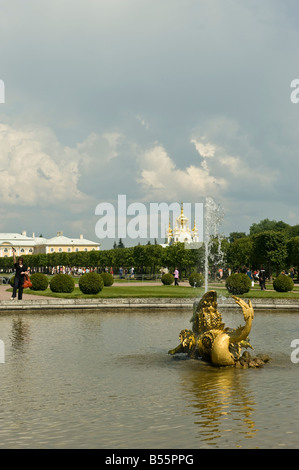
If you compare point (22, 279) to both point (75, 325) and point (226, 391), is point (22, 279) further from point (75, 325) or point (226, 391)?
point (226, 391)

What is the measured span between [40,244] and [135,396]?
138905 millimetres

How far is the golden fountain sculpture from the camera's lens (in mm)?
9000

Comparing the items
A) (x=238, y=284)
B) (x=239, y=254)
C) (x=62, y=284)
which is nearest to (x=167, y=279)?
(x=238, y=284)

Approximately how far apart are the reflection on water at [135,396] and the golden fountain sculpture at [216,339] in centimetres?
19

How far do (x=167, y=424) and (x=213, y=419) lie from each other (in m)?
0.50

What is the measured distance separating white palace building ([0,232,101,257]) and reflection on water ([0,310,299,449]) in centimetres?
11587

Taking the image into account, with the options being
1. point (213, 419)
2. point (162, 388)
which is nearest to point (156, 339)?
point (162, 388)

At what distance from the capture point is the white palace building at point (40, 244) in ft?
447

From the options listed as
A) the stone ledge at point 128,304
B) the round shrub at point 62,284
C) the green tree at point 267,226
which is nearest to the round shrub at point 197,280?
the round shrub at point 62,284

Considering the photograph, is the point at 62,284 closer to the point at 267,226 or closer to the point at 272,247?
the point at 272,247

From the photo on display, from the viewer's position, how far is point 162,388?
753 cm

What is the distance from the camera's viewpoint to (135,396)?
23.2 ft

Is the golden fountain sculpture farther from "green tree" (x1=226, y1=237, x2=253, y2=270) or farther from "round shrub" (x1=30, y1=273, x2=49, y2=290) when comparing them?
"green tree" (x1=226, y1=237, x2=253, y2=270)
